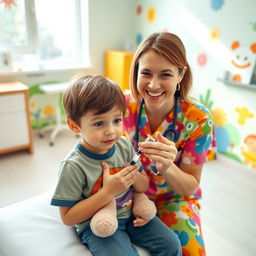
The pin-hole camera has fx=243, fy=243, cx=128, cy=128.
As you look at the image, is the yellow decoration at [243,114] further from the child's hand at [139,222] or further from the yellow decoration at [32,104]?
the yellow decoration at [32,104]

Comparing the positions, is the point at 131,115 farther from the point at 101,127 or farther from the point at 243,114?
the point at 243,114

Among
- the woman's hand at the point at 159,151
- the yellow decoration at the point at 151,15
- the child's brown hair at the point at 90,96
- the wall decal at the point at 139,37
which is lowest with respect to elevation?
the woman's hand at the point at 159,151

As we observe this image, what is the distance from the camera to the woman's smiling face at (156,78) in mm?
978

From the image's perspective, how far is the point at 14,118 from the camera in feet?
7.89

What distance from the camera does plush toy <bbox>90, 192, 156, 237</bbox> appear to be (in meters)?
0.79

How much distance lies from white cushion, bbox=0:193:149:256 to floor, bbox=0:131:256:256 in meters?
0.90

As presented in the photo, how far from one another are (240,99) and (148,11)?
162 cm

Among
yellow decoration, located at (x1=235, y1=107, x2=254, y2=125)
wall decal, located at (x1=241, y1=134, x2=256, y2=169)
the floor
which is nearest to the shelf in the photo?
yellow decoration, located at (x1=235, y1=107, x2=254, y2=125)

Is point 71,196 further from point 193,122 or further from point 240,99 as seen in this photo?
point 240,99

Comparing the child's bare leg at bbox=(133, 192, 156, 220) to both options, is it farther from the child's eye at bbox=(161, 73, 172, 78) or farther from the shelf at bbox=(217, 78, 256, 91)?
the shelf at bbox=(217, 78, 256, 91)

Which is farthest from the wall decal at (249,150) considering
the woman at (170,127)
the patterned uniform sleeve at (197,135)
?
the patterned uniform sleeve at (197,135)

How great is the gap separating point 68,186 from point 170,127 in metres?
0.54

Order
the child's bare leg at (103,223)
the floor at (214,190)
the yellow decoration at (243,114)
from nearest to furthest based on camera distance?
the child's bare leg at (103,223), the floor at (214,190), the yellow decoration at (243,114)

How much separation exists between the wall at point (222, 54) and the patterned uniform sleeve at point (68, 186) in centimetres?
207
